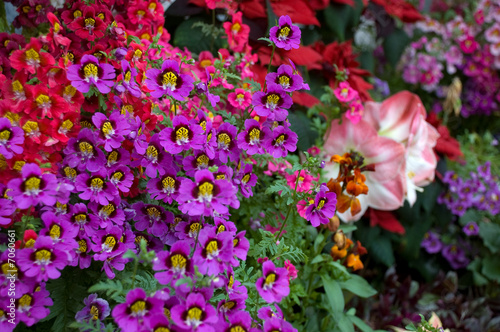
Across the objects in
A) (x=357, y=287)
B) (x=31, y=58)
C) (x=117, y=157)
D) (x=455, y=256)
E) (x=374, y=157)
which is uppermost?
(x=31, y=58)

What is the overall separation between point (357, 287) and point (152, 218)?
1.72 feet

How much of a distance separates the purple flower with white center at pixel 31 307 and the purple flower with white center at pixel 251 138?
342mm

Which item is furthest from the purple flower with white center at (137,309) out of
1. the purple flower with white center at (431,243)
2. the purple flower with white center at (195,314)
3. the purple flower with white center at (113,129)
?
the purple flower with white center at (431,243)

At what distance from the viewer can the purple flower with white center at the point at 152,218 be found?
2.33 ft

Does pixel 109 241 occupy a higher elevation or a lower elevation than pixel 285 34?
lower

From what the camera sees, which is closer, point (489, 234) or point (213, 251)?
point (213, 251)

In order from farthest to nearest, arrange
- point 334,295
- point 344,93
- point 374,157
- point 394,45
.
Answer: point 394,45, point 374,157, point 344,93, point 334,295

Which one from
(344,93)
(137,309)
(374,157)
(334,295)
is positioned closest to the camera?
(137,309)

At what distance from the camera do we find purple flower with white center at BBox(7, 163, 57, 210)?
56 cm

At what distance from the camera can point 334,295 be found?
930mm

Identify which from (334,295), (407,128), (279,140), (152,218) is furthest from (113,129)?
(407,128)

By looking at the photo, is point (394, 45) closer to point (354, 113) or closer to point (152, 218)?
point (354, 113)

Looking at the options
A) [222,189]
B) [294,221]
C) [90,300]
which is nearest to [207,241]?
[222,189]

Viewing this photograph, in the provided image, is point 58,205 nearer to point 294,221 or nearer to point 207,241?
point 207,241
